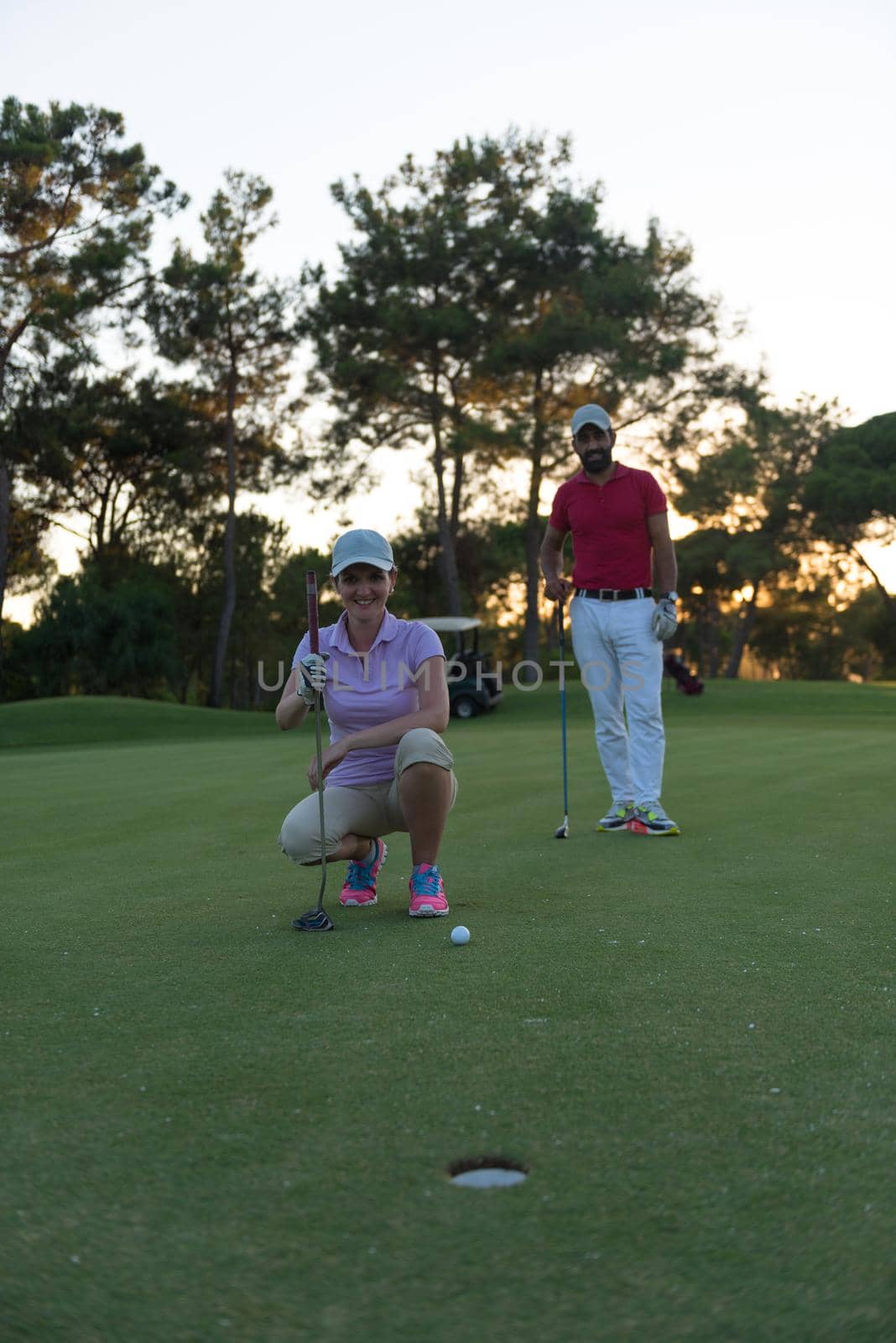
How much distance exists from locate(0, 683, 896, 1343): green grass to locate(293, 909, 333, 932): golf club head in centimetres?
6

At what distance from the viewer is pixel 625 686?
673cm

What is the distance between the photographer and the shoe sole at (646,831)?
6.33 m

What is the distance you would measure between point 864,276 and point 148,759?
58.6ft

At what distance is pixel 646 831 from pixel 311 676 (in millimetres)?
2752

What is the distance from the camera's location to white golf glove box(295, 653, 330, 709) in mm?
4148

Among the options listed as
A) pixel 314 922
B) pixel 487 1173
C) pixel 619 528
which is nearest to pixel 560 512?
pixel 619 528

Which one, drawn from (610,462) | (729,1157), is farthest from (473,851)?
(729,1157)

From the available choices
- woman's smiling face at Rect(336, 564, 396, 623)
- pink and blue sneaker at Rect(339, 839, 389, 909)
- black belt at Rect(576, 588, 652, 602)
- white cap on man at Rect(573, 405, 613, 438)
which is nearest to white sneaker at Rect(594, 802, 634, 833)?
black belt at Rect(576, 588, 652, 602)

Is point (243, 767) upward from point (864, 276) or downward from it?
downward

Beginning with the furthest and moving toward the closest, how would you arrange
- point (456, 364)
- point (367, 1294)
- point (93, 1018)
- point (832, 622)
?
point (832, 622) → point (456, 364) → point (93, 1018) → point (367, 1294)

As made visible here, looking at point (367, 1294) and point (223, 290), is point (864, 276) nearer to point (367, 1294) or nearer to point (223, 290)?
point (223, 290)

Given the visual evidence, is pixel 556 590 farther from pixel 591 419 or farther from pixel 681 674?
pixel 681 674

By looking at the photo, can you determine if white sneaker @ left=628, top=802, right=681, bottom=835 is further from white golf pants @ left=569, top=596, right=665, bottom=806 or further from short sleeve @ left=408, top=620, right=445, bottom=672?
short sleeve @ left=408, top=620, right=445, bottom=672

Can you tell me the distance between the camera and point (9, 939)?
390 centimetres
